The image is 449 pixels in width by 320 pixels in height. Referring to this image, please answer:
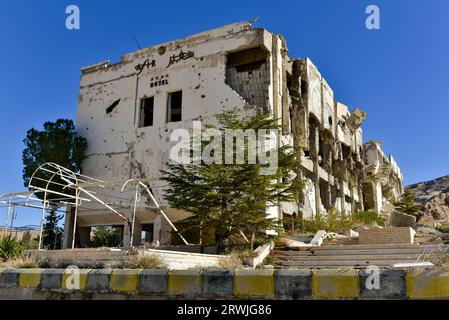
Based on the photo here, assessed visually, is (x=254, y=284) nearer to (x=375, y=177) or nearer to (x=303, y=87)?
(x=303, y=87)

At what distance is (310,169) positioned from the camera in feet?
98.5

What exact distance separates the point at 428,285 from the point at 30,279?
461 cm

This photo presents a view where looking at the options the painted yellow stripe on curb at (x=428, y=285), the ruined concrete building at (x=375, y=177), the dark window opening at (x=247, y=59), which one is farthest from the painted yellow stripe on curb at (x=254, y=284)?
the ruined concrete building at (x=375, y=177)

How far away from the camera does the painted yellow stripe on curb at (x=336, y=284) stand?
14.1 feet

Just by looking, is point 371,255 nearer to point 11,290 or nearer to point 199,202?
point 199,202

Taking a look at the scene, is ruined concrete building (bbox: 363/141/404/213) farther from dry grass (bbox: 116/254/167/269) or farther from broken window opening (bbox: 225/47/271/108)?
dry grass (bbox: 116/254/167/269)

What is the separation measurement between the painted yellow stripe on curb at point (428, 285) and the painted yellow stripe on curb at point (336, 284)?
0.48 metres

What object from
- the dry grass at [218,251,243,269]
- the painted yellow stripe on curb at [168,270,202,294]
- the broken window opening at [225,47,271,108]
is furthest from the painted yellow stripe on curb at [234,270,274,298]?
the broken window opening at [225,47,271,108]

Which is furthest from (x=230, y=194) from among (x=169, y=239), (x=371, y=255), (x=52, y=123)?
(x=52, y=123)

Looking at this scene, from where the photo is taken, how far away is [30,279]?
18.6 ft

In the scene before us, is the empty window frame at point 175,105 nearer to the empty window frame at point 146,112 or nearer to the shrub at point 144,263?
the empty window frame at point 146,112

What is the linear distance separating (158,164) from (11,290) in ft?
68.8

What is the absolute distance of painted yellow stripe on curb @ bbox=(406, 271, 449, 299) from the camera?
157 inches

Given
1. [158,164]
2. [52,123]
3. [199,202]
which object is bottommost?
[199,202]
